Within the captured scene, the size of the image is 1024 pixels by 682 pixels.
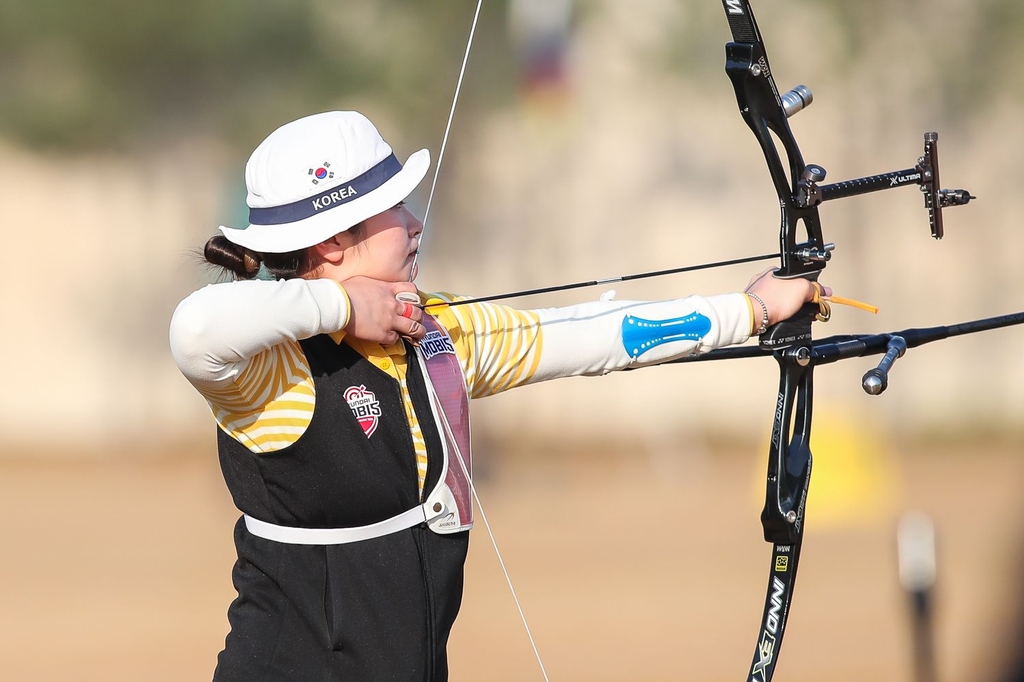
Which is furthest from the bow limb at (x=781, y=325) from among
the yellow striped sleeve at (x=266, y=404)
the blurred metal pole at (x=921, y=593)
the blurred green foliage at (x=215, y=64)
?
the blurred green foliage at (x=215, y=64)

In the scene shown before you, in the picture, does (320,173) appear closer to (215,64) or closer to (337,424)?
(337,424)

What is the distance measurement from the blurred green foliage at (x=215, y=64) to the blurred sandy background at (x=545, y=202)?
0.02 meters

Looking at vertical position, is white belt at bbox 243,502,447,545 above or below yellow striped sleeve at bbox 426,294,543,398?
below

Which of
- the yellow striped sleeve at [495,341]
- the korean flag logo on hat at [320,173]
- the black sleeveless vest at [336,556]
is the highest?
the korean flag logo on hat at [320,173]

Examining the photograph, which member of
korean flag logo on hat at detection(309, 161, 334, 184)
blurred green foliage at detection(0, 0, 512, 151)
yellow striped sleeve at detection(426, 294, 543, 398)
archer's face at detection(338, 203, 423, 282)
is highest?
blurred green foliage at detection(0, 0, 512, 151)

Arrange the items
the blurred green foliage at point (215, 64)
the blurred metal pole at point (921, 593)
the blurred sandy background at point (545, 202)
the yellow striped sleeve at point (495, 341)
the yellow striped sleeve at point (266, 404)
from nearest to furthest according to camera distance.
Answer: the yellow striped sleeve at point (266, 404), the yellow striped sleeve at point (495, 341), the blurred metal pole at point (921, 593), the blurred sandy background at point (545, 202), the blurred green foliage at point (215, 64)

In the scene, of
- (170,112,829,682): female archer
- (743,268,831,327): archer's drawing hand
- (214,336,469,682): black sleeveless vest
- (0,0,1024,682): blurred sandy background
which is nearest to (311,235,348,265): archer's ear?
(170,112,829,682): female archer

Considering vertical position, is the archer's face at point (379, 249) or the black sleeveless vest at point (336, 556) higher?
the archer's face at point (379, 249)

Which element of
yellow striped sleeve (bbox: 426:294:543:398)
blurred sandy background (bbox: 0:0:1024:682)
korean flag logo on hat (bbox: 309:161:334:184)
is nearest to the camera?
korean flag logo on hat (bbox: 309:161:334:184)

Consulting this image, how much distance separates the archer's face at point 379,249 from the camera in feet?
6.17

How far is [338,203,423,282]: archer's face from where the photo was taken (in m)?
1.88

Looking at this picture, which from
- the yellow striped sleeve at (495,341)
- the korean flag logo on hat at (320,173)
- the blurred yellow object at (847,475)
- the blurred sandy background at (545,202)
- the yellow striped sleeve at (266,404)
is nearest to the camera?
the yellow striped sleeve at (266,404)

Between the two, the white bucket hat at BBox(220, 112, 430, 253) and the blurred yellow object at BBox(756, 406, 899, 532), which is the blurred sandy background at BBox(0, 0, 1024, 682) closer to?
the blurred yellow object at BBox(756, 406, 899, 532)

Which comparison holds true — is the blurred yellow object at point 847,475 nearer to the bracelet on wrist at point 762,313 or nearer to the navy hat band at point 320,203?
the bracelet on wrist at point 762,313
